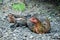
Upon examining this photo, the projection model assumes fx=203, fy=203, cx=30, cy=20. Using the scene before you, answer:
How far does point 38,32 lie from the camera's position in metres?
2.98

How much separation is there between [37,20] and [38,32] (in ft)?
0.58

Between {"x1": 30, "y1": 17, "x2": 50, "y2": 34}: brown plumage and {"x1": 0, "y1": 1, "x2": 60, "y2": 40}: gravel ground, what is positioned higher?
{"x1": 30, "y1": 17, "x2": 50, "y2": 34}: brown plumage

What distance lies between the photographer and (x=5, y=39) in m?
2.84

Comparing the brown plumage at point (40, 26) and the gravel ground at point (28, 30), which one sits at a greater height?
the brown plumage at point (40, 26)

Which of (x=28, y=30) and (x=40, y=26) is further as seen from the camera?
(x=28, y=30)

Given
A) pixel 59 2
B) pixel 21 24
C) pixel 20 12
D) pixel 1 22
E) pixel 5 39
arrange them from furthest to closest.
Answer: pixel 59 2 → pixel 20 12 → pixel 1 22 → pixel 21 24 → pixel 5 39

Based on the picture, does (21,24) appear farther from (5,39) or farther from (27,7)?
(27,7)

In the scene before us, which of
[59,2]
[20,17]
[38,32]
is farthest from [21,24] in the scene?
[59,2]

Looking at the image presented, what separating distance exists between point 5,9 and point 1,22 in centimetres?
69

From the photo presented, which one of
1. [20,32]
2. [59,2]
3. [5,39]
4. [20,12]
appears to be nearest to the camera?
[5,39]

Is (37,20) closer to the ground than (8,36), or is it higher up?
higher up

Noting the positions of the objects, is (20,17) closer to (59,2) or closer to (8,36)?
(8,36)

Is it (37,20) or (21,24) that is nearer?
(37,20)

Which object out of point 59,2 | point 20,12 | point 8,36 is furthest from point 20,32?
point 59,2
